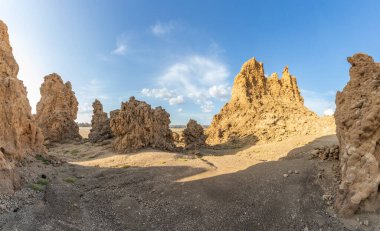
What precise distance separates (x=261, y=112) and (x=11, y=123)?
127ft

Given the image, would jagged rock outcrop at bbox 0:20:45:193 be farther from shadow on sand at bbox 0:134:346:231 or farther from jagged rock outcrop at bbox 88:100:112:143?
→ jagged rock outcrop at bbox 88:100:112:143

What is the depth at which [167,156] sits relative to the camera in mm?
32219

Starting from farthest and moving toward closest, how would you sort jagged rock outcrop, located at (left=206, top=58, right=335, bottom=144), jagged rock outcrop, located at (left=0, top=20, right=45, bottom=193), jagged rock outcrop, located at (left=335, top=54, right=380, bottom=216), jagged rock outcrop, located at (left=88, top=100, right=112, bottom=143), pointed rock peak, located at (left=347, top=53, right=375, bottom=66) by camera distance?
jagged rock outcrop, located at (left=206, top=58, right=335, bottom=144)
jagged rock outcrop, located at (left=88, top=100, right=112, bottom=143)
pointed rock peak, located at (left=347, top=53, right=375, bottom=66)
jagged rock outcrop, located at (left=0, top=20, right=45, bottom=193)
jagged rock outcrop, located at (left=335, top=54, right=380, bottom=216)

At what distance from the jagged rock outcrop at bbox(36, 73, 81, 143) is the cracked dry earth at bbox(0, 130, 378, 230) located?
75.4 feet

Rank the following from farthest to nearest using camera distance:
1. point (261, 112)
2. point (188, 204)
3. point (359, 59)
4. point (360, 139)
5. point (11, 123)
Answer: point (261, 112) → point (11, 123) → point (359, 59) → point (188, 204) → point (360, 139)

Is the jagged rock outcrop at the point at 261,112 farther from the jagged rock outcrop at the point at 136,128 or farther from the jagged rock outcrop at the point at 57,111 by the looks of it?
the jagged rock outcrop at the point at 57,111

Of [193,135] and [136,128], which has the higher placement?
[136,128]

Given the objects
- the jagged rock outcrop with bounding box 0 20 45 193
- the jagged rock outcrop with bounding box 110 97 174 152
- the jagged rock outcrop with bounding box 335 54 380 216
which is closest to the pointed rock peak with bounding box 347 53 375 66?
the jagged rock outcrop with bounding box 335 54 380 216

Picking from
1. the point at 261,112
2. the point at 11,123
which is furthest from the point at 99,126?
the point at 11,123

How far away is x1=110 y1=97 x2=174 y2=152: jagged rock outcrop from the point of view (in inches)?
1452

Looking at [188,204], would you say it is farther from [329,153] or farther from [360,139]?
[329,153]

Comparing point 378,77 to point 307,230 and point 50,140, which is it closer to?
point 307,230

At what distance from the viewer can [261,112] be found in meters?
51.8

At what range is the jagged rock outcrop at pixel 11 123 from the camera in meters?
16.7
